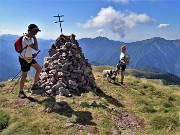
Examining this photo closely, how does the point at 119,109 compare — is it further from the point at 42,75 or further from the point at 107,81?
the point at 107,81

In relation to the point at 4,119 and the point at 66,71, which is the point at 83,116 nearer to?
the point at 4,119

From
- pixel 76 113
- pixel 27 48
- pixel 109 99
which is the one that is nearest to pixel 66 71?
pixel 109 99

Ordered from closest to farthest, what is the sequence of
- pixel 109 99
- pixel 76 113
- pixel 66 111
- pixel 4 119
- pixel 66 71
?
pixel 4 119, pixel 76 113, pixel 66 111, pixel 109 99, pixel 66 71

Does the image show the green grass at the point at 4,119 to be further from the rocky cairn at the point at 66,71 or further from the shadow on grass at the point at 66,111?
the rocky cairn at the point at 66,71

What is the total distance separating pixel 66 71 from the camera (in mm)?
17234

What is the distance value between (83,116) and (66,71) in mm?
5290

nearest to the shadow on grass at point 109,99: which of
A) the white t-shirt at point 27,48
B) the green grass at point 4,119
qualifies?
the white t-shirt at point 27,48

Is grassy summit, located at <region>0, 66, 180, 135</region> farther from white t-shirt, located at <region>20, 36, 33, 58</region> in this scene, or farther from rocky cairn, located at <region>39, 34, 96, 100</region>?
white t-shirt, located at <region>20, 36, 33, 58</region>

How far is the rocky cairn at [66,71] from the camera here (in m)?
16.3

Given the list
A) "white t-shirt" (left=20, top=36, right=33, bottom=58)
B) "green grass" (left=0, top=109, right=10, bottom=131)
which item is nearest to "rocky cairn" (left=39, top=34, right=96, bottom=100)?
"white t-shirt" (left=20, top=36, right=33, bottom=58)

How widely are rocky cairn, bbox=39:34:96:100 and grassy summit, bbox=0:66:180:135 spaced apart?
41.4 inches

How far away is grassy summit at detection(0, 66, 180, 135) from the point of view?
1121cm

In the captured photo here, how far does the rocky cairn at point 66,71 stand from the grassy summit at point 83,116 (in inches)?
41.4

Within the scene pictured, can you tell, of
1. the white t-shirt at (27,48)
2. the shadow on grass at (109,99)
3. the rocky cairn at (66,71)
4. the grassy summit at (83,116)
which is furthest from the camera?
the rocky cairn at (66,71)
